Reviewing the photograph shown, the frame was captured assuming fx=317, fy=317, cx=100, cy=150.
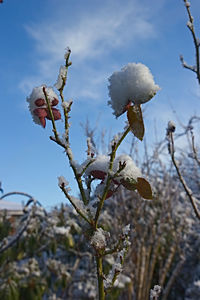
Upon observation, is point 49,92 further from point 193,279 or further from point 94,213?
point 193,279

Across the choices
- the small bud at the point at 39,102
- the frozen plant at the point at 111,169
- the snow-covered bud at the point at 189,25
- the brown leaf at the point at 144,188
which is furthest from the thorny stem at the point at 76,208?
the snow-covered bud at the point at 189,25

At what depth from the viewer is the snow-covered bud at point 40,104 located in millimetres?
688

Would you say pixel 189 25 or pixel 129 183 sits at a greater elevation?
pixel 189 25

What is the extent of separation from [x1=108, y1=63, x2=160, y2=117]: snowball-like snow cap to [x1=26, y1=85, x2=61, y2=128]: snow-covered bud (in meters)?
0.15

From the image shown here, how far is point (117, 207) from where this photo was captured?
468 cm

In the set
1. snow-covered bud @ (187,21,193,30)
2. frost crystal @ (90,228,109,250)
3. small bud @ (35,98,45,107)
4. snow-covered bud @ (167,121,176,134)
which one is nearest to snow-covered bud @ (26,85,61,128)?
small bud @ (35,98,45,107)

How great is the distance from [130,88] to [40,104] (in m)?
0.22

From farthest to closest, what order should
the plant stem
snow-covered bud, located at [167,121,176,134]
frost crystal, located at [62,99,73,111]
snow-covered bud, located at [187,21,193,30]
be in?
Answer: 1. snow-covered bud, located at [187,21,193,30]
2. snow-covered bud, located at [167,121,176,134]
3. frost crystal, located at [62,99,73,111]
4. the plant stem

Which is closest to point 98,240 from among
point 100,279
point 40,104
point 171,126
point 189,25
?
point 100,279

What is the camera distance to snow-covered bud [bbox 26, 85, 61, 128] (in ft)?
2.26

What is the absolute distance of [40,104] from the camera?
0.70 metres

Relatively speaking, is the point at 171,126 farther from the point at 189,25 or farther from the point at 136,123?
the point at 136,123

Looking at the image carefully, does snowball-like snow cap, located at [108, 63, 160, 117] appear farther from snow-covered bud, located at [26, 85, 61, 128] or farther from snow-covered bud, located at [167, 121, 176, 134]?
snow-covered bud, located at [167, 121, 176, 134]

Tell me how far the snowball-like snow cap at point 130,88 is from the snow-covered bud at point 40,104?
0.15 m
